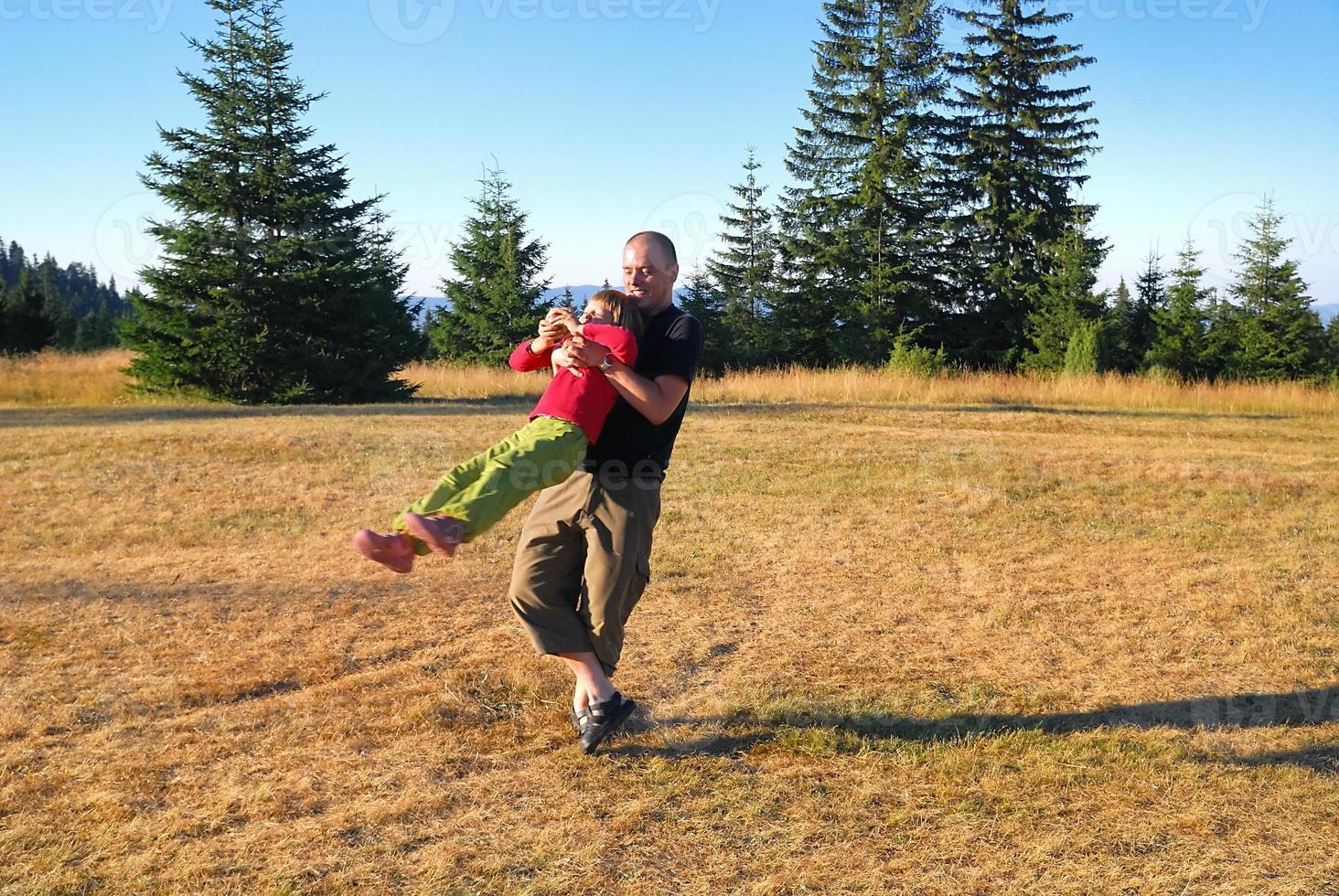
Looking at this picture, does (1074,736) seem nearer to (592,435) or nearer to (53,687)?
(592,435)

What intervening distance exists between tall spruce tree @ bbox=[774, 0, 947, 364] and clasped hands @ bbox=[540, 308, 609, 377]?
27569 mm

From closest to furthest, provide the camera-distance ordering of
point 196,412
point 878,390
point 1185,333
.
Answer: point 196,412 → point 878,390 → point 1185,333

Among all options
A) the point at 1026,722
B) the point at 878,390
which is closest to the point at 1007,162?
the point at 878,390

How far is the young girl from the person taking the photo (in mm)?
3051

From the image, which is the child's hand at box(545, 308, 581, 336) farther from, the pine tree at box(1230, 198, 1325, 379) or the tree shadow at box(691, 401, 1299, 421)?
the pine tree at box(1230, 198, 1325, 379)

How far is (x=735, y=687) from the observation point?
4578mm

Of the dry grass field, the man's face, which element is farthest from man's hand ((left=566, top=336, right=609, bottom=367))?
the dry grass field

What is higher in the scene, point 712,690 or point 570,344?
point 570,344

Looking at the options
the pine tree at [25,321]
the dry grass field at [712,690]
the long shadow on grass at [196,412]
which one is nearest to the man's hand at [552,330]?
the dry grass field at [712,690]

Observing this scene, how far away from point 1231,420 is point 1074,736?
42.6 feet

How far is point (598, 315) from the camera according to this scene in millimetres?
3443

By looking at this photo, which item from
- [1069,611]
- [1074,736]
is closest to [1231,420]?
[1069,611]

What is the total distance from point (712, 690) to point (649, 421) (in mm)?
1652

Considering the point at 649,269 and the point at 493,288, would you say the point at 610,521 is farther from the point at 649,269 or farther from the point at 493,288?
the point at 493,288
